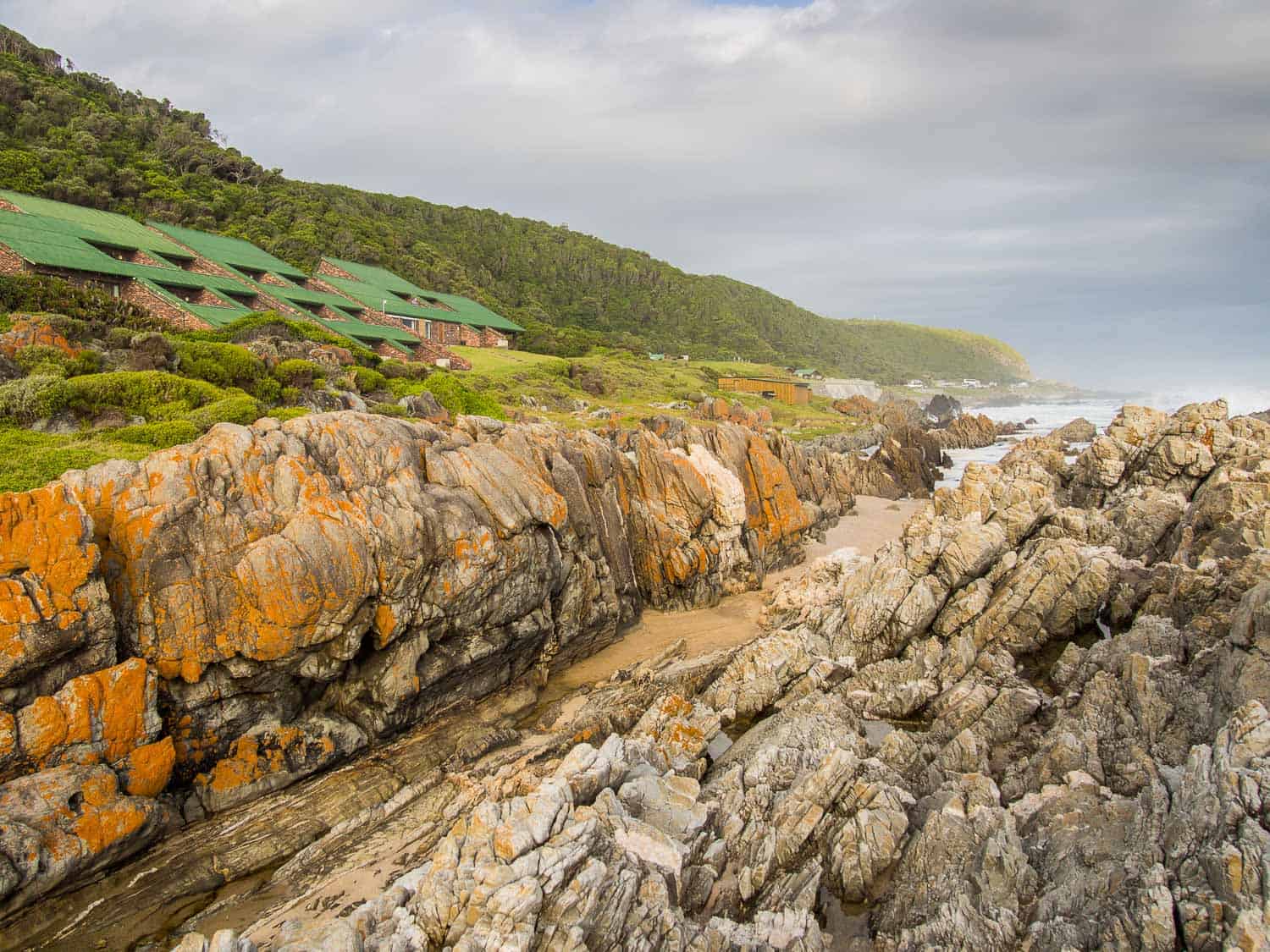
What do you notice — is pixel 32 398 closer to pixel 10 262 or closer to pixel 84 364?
pixel 84 364

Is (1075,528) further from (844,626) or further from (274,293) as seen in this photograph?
(274,293)

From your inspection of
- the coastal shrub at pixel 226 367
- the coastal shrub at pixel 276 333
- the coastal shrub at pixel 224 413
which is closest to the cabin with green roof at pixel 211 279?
the coastal shrub at pixel 276 333

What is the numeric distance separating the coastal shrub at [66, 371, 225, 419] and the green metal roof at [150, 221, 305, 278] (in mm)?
30674

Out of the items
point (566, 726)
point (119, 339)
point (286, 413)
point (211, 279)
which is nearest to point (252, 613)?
point (566, 726)

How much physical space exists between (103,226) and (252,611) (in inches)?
1779

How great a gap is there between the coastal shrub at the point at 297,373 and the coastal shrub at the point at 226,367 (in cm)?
49

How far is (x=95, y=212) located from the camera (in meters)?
45.6

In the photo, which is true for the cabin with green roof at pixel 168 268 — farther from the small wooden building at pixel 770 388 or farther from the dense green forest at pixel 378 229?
the small wooden building at pixel 770 388

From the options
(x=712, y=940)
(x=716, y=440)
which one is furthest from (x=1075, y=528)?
(x=712, y=940)

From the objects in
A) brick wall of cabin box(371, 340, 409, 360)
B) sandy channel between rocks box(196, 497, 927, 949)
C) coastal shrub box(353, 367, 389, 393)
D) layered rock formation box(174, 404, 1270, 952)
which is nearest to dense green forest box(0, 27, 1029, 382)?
brick wall of cabin box(371, 340, 409, 360)

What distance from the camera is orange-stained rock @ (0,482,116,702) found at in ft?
33.6

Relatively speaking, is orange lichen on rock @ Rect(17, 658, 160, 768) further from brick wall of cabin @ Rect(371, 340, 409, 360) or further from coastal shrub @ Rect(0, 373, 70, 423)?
brick wall of cabin @ Rect(371, 340, 409, 360)

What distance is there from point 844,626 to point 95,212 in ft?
183

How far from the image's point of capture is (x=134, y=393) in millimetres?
20812
